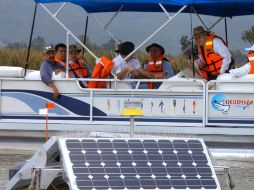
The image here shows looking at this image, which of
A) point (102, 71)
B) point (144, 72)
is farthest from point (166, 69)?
point (102, 71)

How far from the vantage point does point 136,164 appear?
22.8 ft

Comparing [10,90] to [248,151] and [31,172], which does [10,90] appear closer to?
[248,151]

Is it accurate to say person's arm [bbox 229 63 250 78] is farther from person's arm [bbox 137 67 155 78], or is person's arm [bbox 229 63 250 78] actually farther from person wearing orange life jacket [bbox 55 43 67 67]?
person wearing orange life jacket [bbox 55 43 67 67]

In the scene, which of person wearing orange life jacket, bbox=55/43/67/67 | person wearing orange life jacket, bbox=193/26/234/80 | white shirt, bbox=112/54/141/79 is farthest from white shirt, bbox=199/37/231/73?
person wearing orange life jacket, bbox=55/43/67/67

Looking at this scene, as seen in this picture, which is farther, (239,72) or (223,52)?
(223,52)

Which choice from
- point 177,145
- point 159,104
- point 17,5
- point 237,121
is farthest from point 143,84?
point 17,5

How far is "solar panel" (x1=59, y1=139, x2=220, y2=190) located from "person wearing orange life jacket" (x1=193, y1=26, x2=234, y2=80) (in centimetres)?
468

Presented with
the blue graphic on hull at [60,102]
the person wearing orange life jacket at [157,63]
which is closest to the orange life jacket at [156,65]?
the person wearing orange life jacket at [157,63]

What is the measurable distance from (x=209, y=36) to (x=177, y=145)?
4.88 m

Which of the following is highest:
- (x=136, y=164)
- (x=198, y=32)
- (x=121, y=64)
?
(x=198, y=32)

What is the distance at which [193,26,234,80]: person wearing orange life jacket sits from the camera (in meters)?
11.8

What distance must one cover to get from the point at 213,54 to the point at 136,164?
16.7 ft

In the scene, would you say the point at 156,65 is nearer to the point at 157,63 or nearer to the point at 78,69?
the point at 157,63

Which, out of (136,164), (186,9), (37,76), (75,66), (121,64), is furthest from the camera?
(186,9)
